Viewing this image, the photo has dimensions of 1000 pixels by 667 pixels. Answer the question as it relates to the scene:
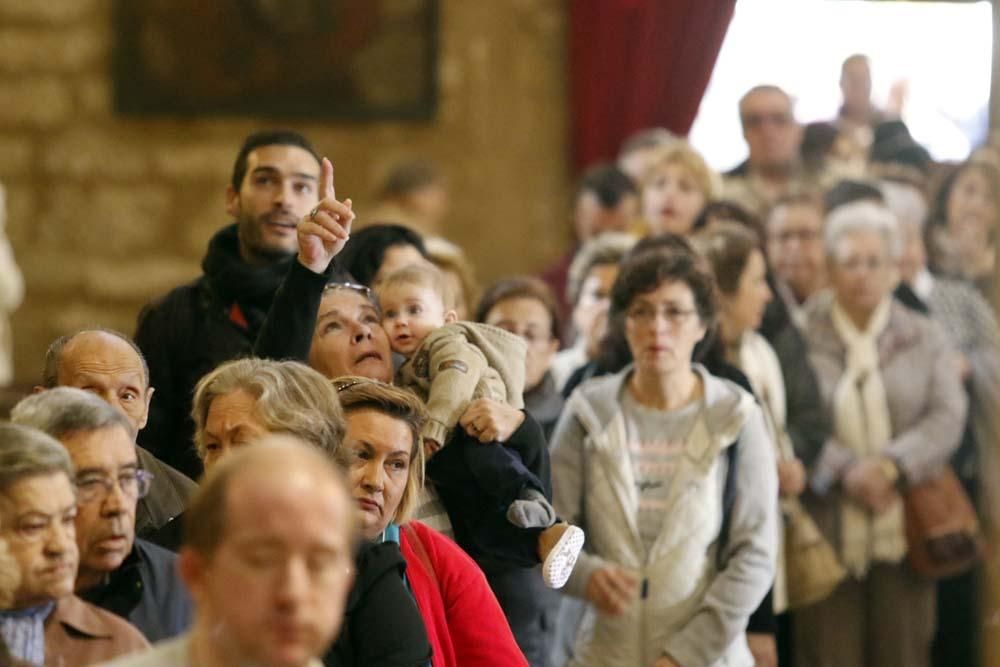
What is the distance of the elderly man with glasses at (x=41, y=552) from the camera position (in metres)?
2.34

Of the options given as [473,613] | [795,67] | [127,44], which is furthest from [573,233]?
[473,613]

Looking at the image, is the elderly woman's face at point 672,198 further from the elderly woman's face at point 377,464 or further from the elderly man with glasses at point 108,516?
the elderly man with glasses at point 108,516

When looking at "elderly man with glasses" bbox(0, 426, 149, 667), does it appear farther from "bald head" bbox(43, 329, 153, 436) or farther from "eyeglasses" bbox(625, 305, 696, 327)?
"eyeglasses" bbox(625, 305, 696, 327)

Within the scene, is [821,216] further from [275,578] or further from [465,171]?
[275,578]

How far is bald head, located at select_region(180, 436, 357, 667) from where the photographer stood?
1.82 m

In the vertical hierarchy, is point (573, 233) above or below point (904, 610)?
above

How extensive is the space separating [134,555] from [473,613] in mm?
604

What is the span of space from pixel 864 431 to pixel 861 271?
0.56m

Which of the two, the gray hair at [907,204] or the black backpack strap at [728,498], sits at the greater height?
the gray hair at [907,204]

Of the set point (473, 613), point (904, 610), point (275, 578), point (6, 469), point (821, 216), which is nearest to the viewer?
point (275, 578)

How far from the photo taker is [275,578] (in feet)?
6.01

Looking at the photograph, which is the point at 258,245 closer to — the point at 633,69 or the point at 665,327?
the point at 665,327

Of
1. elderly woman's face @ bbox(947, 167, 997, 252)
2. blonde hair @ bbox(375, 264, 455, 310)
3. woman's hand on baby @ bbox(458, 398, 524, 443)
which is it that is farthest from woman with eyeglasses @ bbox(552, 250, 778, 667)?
elderly woman's face @ bbox(947, 167, 997, 252)

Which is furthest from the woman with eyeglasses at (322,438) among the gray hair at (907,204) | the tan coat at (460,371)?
the gray hair at (907,204)
